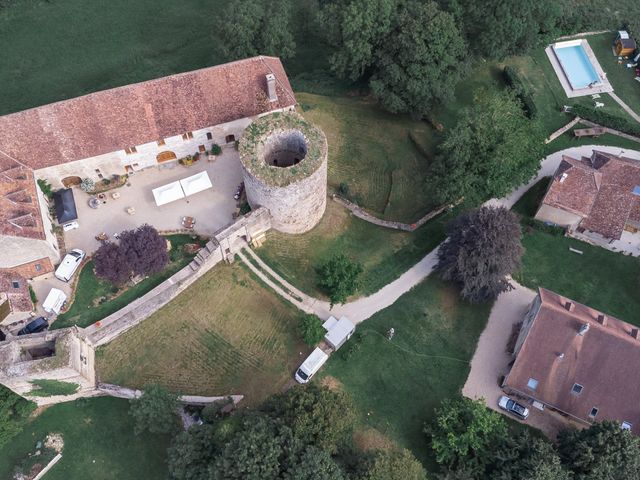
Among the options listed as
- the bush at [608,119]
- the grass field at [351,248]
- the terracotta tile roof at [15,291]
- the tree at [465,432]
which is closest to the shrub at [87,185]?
the terracotta tile roof at [15,291]

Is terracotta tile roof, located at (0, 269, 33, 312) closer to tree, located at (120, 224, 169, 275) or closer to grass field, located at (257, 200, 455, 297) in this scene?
tree, located at (120, 224, 169, 275)

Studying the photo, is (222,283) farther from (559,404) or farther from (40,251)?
(559,404)

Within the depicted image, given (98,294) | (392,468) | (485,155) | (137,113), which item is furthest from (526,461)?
(137,113)

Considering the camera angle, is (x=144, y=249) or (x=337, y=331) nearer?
(x=144, y=249)

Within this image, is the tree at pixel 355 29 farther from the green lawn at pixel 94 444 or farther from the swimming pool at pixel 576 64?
the green lawn at pixel 94 444

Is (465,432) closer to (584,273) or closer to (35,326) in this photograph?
(584,273)

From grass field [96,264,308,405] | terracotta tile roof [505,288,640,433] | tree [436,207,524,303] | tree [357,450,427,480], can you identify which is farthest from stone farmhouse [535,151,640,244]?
tree [357,450,427,480]

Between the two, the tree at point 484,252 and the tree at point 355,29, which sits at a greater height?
the tree at point 355,29
